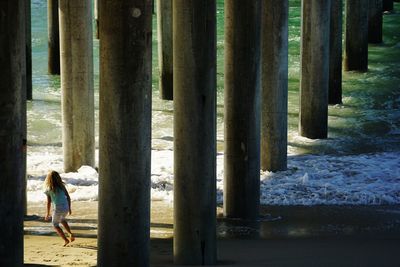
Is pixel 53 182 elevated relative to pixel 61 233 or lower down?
elevated

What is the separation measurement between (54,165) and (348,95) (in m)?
8.32

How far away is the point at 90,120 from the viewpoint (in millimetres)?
16250

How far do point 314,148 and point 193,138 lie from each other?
8194 millimetres

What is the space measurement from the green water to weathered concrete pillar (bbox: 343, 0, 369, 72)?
0.80 feet

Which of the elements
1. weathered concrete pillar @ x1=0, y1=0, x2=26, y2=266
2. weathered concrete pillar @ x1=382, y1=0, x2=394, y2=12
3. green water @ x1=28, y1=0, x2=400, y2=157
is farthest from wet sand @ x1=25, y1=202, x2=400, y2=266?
weathered concrete pillar @ x1=382, y1=0, x2=394, y2=12

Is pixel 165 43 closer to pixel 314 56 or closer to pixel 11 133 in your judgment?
pixel 314 56

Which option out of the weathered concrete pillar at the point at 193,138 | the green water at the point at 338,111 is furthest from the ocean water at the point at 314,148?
the weathered concrete pillar at the point at 193,138

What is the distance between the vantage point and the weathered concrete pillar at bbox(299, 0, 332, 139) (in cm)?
1862

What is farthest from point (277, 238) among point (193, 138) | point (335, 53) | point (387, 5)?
point (387, 5)

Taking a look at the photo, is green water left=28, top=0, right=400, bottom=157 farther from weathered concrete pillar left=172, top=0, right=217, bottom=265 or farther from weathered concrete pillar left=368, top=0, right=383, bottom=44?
weathered concrete pillar left=172, top=0, right=217, bottom=265

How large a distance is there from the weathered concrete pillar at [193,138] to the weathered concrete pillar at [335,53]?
10.7 metres

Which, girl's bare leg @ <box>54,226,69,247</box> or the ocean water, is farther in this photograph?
the ocean water

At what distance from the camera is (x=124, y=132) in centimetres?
935

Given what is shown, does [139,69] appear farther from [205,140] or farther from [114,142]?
[205,140]
